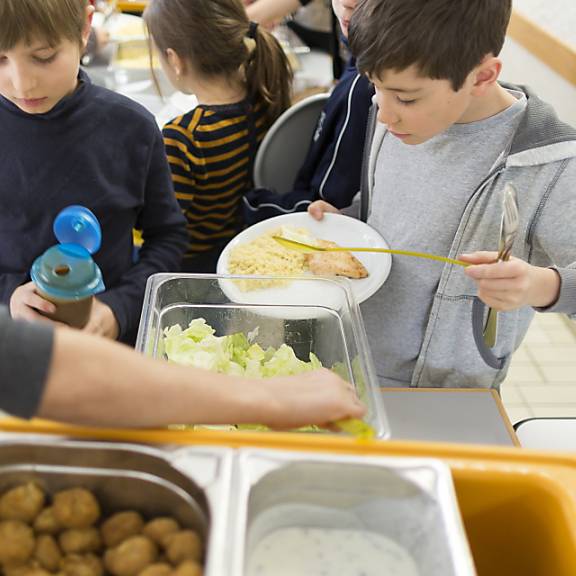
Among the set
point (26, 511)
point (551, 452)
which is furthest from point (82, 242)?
point (551, 452)

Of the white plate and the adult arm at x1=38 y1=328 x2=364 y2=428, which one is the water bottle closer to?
the white plate

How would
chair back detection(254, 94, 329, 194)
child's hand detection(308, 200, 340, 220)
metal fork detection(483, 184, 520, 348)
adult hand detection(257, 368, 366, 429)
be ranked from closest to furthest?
adult hand detection(257, 368, 366, 429), metal fork detection(483, 184, 520, 348), child's hand detection(308, 200, 340, 220), chair back detection(254, 94, 329, 194)

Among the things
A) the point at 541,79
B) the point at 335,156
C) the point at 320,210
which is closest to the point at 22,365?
the point at 320,210

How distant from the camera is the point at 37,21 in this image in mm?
1049

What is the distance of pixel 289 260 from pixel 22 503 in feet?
2.86

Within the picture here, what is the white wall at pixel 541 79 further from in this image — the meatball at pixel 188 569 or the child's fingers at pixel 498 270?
the meatball at pixel 188 569

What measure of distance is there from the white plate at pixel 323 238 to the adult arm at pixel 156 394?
0.46 meters

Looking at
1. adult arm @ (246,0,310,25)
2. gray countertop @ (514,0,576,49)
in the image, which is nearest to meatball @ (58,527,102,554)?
adult arm @ (246,0,310,25)

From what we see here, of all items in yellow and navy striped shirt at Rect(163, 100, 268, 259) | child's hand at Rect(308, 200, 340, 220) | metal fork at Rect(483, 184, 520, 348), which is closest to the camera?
metal fork at Rect(483, 184, 520, 348)

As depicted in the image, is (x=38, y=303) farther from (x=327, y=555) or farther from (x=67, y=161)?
(x=327, y=555)

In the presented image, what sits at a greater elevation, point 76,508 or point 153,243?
point 76,508

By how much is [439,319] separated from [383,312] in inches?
5.9

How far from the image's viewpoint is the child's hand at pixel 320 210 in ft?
4.93

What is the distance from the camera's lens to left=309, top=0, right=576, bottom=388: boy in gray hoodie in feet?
3.34
